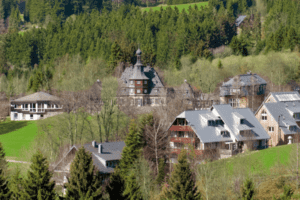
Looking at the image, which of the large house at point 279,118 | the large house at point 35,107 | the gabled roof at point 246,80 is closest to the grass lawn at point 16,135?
the large house at point 35,107

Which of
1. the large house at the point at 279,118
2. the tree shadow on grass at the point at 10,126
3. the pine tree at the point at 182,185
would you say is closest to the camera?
the pine tree at the point at 182,185

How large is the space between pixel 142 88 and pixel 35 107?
70.1ft

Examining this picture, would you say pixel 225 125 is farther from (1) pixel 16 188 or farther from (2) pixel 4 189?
(1) pixel 16 188

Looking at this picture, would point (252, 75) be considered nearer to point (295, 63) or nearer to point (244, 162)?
point (295, 63)

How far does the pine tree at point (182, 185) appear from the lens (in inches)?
1743

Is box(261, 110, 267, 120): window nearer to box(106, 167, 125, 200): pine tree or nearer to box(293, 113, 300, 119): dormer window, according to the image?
box(293, 113, 300, 119): dormer window

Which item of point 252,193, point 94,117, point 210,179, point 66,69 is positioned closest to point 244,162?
point 210,179

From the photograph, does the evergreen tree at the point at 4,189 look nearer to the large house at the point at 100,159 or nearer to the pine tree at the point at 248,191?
the large house at the point at 100,159

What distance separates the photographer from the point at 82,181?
146 ft

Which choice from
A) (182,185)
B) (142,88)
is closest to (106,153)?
(182,185)

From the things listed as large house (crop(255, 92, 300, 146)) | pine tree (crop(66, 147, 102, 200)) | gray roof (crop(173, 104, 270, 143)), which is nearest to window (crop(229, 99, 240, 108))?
large house (crop(255, 92, 300, 146))

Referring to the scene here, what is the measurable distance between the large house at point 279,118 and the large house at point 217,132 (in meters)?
1.84

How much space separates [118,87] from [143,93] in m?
6.43

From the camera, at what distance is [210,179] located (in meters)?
46.2
